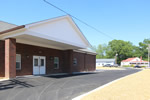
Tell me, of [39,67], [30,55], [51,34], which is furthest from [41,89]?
[39,67]

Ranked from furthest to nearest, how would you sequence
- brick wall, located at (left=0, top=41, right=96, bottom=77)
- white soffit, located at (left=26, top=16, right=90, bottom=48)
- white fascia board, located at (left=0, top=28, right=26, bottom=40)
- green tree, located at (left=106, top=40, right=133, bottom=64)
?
green tree, located at (left=106, top=40, right=133, bottom=64) → brick wall, located at (left=0, top=41, right=96, bottom=77) → white soffit, located at (left=26, top=16, right=90, bottom=48) → white fascia board, located at (left=0, top=28, right=26, bottom=40)

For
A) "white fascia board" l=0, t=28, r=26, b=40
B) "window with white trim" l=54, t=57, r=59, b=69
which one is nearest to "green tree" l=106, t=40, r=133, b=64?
"window with white trim" l=54, t=57, r=59, b=69

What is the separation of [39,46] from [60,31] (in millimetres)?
2879

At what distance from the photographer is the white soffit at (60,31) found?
1216cm

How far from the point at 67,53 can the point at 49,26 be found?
7019 millimetres

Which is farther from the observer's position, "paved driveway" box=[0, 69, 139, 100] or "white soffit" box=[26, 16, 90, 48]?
"white soffit" box=[26, 16, 90, 48]

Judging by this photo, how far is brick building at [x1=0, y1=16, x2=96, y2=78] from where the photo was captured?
11570 millimetres

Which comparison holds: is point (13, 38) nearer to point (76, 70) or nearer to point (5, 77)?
point (5, 77)

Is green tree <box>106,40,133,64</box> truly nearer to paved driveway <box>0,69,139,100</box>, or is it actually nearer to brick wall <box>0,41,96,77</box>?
brick wall <box>0,41,96,77</box>

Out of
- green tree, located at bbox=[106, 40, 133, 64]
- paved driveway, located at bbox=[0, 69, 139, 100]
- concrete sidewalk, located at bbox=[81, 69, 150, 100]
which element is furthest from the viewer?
green tree, located at bbox=[106, 40, 133, 64]

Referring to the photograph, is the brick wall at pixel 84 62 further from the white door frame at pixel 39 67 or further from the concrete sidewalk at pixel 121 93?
the concrete sidewalk at pixel 121 93

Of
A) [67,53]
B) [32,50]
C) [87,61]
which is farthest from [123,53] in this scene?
[32,50]

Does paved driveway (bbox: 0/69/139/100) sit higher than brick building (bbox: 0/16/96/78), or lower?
lower

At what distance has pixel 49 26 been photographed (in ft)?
44.5
